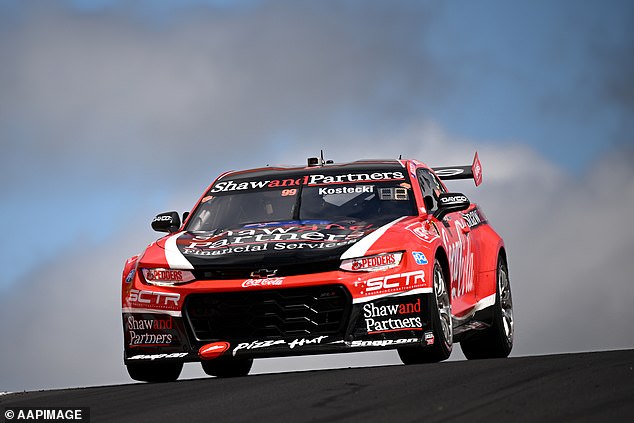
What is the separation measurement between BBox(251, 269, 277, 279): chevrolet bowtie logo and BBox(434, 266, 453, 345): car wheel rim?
1.25 m

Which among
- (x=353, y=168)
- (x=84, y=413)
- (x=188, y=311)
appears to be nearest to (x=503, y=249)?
(x=353, y=168)

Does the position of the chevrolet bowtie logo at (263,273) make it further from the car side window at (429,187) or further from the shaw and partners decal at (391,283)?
the car side window at (429,187)

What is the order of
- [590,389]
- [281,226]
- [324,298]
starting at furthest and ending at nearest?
[281,226]
[324,298]
[590,389]

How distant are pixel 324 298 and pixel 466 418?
3.24 m

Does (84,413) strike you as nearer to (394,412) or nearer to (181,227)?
(394,412)

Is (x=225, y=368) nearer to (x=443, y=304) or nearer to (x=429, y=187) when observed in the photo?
(x=429, y=187)

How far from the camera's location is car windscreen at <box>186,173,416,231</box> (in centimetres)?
1077

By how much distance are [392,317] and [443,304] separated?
2.46 ft

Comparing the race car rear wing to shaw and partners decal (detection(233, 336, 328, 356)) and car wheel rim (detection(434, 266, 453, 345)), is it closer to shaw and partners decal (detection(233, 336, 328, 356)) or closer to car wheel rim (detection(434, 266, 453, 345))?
car wheel rim (detection(434, 266, 453, 345))

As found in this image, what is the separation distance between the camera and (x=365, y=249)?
9625 mm

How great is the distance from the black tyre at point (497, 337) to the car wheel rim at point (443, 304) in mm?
1636

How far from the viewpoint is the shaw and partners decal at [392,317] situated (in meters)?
9.48

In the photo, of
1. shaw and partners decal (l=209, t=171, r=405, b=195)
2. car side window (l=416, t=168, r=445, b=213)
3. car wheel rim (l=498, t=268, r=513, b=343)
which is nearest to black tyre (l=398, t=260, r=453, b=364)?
car side window (l=416, t=168, r=445, b=213)

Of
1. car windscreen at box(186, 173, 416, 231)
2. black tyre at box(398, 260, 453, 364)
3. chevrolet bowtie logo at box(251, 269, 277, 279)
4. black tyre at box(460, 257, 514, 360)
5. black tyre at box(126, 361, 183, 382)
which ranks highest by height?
car windscreen at box(186, 173, 416, 231)
